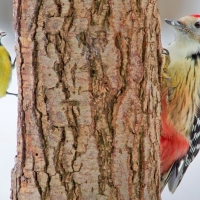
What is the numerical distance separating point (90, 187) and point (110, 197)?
0.34ft

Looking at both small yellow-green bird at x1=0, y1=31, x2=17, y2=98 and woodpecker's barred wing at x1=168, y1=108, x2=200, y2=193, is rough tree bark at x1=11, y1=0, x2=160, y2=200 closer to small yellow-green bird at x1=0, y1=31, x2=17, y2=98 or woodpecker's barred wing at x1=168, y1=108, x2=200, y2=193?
woodpecker's barred wing at x1=168, y1=108, x2=200, y2=193

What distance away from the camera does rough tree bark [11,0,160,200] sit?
2.07m

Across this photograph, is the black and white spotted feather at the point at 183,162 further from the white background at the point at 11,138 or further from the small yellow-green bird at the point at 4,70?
the white background at the point at 11,138

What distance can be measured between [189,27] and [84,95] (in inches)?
59.0

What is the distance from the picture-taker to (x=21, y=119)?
2.19 m

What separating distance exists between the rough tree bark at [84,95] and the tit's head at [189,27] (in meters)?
1.17

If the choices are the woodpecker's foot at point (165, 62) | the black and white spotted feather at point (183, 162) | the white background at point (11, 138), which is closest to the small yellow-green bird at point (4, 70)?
the white background at point (11, 138)

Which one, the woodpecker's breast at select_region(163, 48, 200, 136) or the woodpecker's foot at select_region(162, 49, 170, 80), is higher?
the woodpecker's foot at select_region(162, 49, 170, 80)

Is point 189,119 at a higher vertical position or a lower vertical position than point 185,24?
lower

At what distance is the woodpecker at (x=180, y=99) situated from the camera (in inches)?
122

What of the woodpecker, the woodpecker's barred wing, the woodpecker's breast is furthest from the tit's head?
the woodpecker's barred wing

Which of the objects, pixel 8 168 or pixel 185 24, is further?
pixel 8 168

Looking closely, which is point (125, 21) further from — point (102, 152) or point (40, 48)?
point (102, 152)

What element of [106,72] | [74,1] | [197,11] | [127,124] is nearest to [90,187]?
[127,124]
